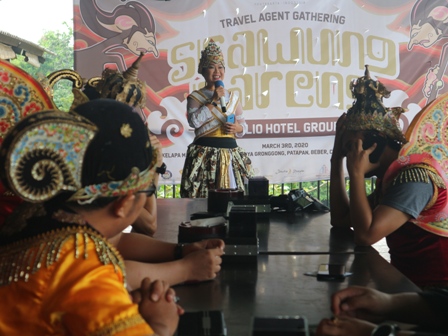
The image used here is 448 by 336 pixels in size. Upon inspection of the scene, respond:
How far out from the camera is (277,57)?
5.62 metres

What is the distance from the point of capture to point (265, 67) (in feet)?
18.5

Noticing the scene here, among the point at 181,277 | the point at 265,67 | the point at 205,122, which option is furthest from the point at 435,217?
the point at 265,67

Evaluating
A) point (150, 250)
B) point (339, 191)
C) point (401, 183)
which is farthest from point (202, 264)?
point (339, 191)

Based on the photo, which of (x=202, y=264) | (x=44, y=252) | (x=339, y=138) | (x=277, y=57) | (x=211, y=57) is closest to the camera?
(x=44, y=252)

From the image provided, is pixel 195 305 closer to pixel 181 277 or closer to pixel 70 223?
pixel 181 277

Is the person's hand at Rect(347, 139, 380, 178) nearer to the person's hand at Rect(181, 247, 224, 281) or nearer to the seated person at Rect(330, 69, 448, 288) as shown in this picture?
the seated person at Rect(330, 69, 448, 288)

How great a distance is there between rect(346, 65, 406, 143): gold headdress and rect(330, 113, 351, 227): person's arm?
13cm

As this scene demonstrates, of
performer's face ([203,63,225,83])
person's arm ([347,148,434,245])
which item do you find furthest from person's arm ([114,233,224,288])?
performer's face ([203,63,225,83])

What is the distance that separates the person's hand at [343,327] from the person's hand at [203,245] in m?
0.51

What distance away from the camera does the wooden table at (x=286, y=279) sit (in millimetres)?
1346

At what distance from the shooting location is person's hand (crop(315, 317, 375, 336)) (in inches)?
47.2

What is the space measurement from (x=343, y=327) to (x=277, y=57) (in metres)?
4.59

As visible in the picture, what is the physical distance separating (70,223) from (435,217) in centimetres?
147

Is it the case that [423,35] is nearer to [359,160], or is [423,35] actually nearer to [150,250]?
[359,160]
